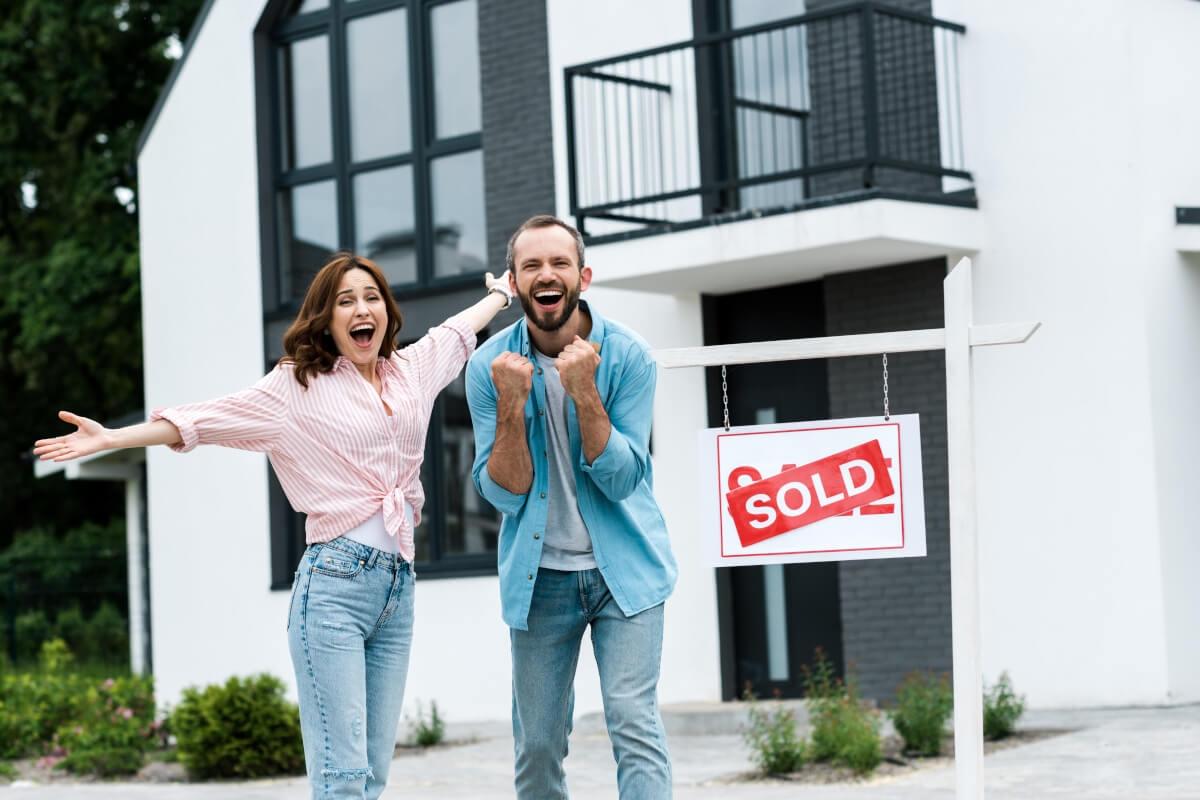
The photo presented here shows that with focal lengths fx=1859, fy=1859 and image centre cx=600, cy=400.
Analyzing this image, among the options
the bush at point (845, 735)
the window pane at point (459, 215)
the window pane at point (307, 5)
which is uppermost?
the window pane at point (307, 5)

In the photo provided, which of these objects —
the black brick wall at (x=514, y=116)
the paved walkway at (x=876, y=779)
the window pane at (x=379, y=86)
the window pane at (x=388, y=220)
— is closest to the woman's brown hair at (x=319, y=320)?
the paved walkway at (x=876, y=779)

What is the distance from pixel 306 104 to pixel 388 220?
1.56 m

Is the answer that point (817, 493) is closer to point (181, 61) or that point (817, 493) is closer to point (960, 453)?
point (960, 453)

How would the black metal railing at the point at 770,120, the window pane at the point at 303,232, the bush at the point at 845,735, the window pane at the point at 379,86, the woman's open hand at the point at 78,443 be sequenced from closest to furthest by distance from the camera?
the woman's open hand at the point at 78,443 → the bush at the point at 845,735 → the black metal railing at the point at 770,120 → the window pane at the point at 379,86 → the window pane at the point at 303,232

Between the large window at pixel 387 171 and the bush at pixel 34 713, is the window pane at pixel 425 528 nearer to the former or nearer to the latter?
the large window at pixel 387 171

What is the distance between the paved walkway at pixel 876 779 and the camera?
8359mm

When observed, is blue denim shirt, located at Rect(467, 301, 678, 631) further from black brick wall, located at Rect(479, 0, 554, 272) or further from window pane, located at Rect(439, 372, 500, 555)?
window pane, located at Rect(439, 372, 500, 555)

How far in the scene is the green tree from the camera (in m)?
25.1

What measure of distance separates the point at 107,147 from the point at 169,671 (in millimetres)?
11931

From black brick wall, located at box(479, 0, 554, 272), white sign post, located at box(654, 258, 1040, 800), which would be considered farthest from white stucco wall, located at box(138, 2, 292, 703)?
white sign post, located at box(654, 258, 1040, 800)

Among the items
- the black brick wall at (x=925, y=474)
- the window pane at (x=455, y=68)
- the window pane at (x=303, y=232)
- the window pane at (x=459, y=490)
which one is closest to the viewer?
the black brick wall at (x=925, y=474)

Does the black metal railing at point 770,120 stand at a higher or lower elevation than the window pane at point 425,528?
higher

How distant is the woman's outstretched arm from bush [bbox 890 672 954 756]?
595 centimetres

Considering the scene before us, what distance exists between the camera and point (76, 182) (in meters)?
26.3
